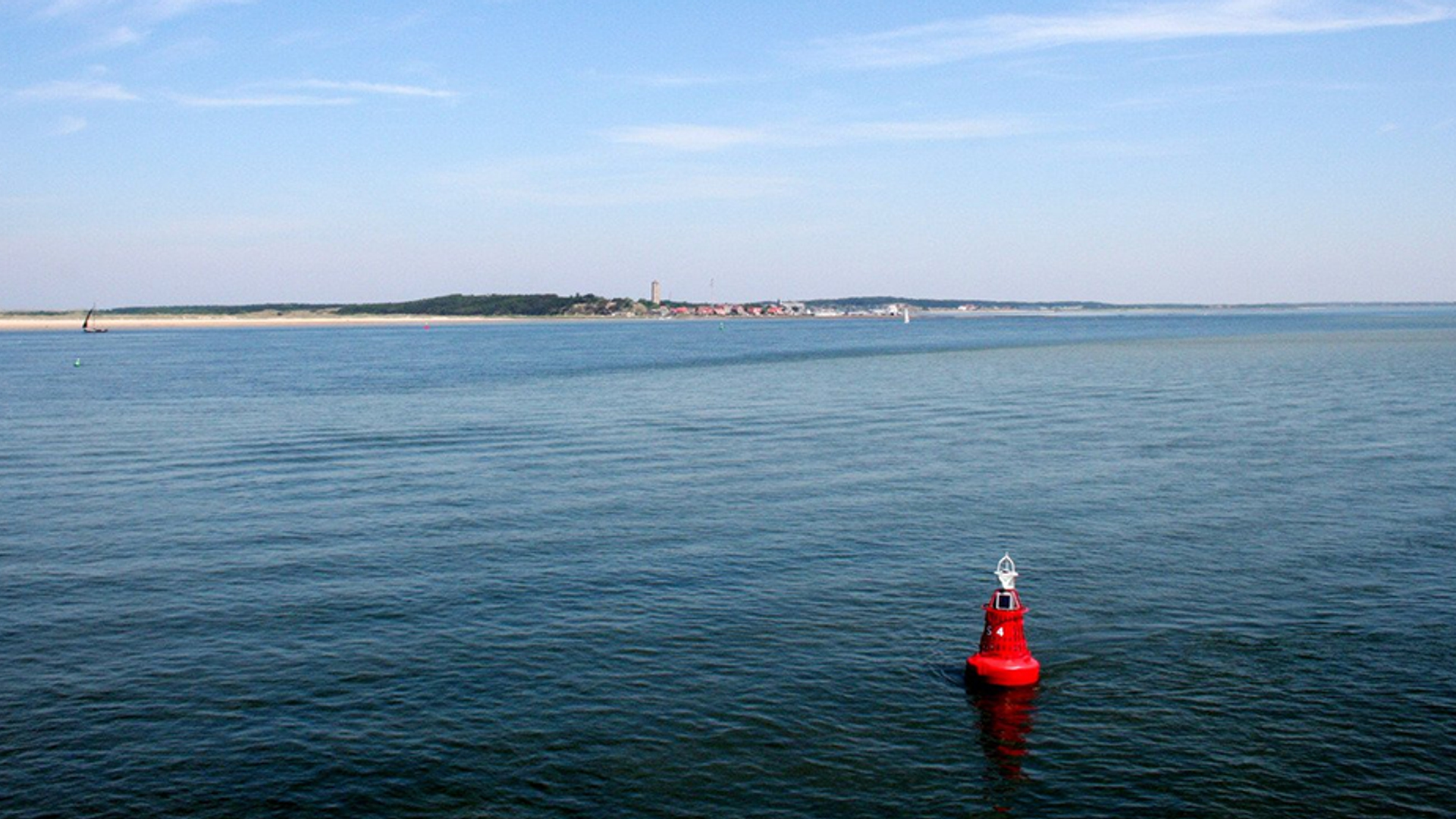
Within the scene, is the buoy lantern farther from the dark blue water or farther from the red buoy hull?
the dark blue water

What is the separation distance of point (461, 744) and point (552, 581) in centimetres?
1127

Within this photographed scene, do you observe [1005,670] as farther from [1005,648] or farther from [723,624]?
[723,624]

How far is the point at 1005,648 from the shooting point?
24.7 metres

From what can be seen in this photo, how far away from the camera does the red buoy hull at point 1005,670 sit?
2441 cm

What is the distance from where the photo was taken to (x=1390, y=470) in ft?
165

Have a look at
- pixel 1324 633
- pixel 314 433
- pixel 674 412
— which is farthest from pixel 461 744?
pixel 674 412

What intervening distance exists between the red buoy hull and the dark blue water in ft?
1.53

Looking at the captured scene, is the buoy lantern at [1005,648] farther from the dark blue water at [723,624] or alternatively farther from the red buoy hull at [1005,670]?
the dark blue water at [723,624]

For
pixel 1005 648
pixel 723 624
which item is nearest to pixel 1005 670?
pixel 1005 648

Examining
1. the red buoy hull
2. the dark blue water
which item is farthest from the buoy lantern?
the dark blue water

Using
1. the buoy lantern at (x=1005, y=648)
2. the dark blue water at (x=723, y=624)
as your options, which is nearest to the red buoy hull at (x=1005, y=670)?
the buoy lantern at (x=1005, y=648)

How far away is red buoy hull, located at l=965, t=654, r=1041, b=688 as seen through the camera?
24.4 metres

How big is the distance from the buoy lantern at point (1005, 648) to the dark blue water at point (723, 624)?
0.52 m

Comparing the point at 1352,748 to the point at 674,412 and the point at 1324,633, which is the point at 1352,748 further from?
the point at 674,412
